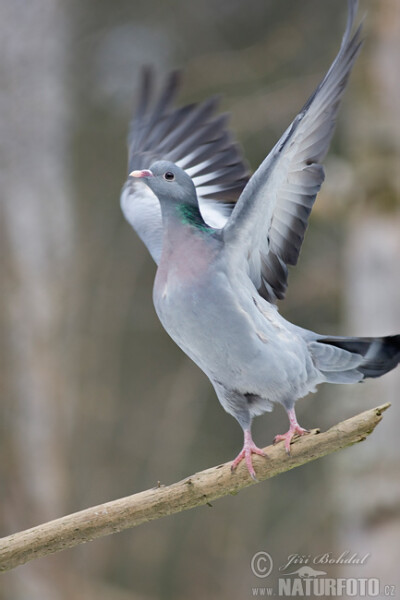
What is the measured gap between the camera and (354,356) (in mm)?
3094

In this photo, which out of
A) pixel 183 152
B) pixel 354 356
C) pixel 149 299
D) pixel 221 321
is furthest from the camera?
pixel 149 299

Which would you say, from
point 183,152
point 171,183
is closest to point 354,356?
point 171,183

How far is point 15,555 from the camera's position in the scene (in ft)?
9.98

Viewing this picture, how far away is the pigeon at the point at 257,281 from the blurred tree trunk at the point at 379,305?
277cm

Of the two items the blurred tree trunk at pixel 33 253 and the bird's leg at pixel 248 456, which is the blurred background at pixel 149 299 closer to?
the blurred tree trunk at pixel 33 253

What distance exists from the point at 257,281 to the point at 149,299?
6267 millimetres

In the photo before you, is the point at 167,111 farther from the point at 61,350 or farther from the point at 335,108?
the point at 61,350

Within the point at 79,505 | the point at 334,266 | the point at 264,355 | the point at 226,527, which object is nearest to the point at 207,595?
the point at 226,527

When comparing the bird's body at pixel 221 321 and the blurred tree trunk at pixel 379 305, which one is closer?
the bird's body at pixel 221 321

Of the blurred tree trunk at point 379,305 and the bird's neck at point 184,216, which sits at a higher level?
the bird's neck at point 184,216

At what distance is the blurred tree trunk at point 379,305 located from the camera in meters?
5.78

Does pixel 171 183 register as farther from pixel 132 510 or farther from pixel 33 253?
pixel 33 253

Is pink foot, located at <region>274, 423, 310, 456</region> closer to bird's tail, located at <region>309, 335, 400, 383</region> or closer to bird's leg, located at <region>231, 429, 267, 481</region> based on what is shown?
bird's leg, located at <region>231, 429, 267, 481</region>

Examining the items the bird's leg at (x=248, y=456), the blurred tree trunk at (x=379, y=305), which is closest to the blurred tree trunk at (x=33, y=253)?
the blurred tree trunk at (x=379, y=305)
